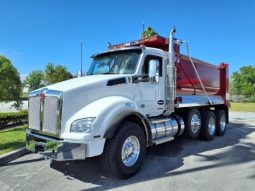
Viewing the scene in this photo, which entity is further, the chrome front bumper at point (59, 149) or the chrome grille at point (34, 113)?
the chrome grille at point (34, 113)

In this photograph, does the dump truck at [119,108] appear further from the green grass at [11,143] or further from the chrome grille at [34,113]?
the green grass at [11,143]

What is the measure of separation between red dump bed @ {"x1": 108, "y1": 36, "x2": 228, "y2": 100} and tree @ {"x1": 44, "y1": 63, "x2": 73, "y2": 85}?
26.9 metres

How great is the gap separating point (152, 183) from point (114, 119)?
1358 millimetres

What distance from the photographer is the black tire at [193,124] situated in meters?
9.20

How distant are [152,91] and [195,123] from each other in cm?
314

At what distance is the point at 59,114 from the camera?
5.30 meters

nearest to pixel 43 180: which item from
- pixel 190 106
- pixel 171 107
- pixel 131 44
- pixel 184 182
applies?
pixel 184 182

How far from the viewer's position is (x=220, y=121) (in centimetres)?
1109

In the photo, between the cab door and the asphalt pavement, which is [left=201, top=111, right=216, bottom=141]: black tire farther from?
the cab door

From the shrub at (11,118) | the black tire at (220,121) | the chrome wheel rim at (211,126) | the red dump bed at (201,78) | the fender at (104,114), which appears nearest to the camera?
the fender at (104,114)

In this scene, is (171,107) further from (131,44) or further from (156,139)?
(131,44)

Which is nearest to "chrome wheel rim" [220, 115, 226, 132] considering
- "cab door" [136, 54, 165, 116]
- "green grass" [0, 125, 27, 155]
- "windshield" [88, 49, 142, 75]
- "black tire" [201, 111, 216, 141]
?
"black tire" [201, 111, 216, 141]

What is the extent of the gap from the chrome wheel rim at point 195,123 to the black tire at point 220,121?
1.50 meters

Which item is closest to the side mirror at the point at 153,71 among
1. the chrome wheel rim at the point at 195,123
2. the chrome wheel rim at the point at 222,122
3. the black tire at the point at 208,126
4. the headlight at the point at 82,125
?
the headlight at the point at 82,125
